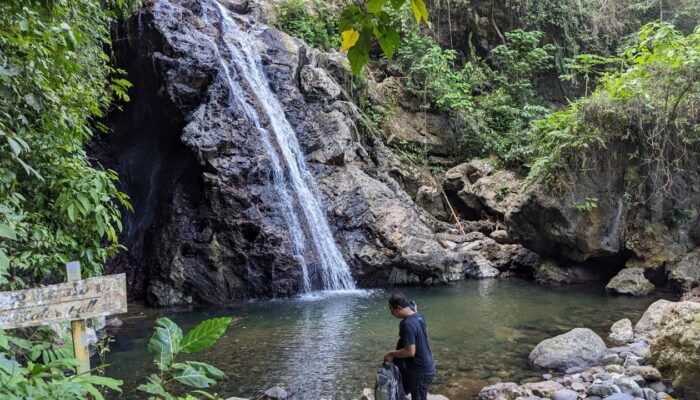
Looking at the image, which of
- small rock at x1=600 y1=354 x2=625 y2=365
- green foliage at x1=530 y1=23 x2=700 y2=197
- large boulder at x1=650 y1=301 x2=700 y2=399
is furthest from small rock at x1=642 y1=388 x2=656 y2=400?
green foliage at x1=530 y1=23 x2=700 y2=197

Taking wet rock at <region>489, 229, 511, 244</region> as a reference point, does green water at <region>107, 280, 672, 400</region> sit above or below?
below

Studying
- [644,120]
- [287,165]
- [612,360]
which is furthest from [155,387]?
[644,120]

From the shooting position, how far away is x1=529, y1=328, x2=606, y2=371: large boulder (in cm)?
629

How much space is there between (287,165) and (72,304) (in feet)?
33.5

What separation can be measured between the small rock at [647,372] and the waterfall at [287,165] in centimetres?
734

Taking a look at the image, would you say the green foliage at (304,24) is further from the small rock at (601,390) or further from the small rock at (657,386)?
the small rock at (657,386)

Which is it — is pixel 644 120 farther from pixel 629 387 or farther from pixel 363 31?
pixel 363 31

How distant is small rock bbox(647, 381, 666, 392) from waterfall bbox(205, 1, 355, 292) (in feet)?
24.9

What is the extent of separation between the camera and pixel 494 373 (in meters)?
6.26

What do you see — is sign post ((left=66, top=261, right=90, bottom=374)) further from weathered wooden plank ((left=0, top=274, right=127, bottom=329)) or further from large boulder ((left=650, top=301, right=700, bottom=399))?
large boulder ((left=650, top=301, right=700, bottom=399))

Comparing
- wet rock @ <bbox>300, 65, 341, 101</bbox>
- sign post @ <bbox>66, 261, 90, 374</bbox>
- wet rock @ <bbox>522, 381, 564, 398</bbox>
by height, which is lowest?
wet rock @ <bbox>522, 381, 564, 398</bbox>

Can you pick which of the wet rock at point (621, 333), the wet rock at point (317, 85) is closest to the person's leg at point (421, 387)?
the wet rock at point (621, 333)

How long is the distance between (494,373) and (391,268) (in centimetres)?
632

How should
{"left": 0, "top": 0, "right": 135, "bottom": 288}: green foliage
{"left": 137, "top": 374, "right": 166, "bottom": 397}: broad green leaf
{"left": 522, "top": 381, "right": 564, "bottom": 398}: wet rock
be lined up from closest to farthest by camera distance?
{"left": 137, "top": 374, "right": 166, "bottom": 397}: broad green leaf
{"left": 0, "top": 0, "right": 135, "bottom": 288}: green foliage
{"left": 522, "top": 381, "right": 564, "bottom": 398}: wet rock
